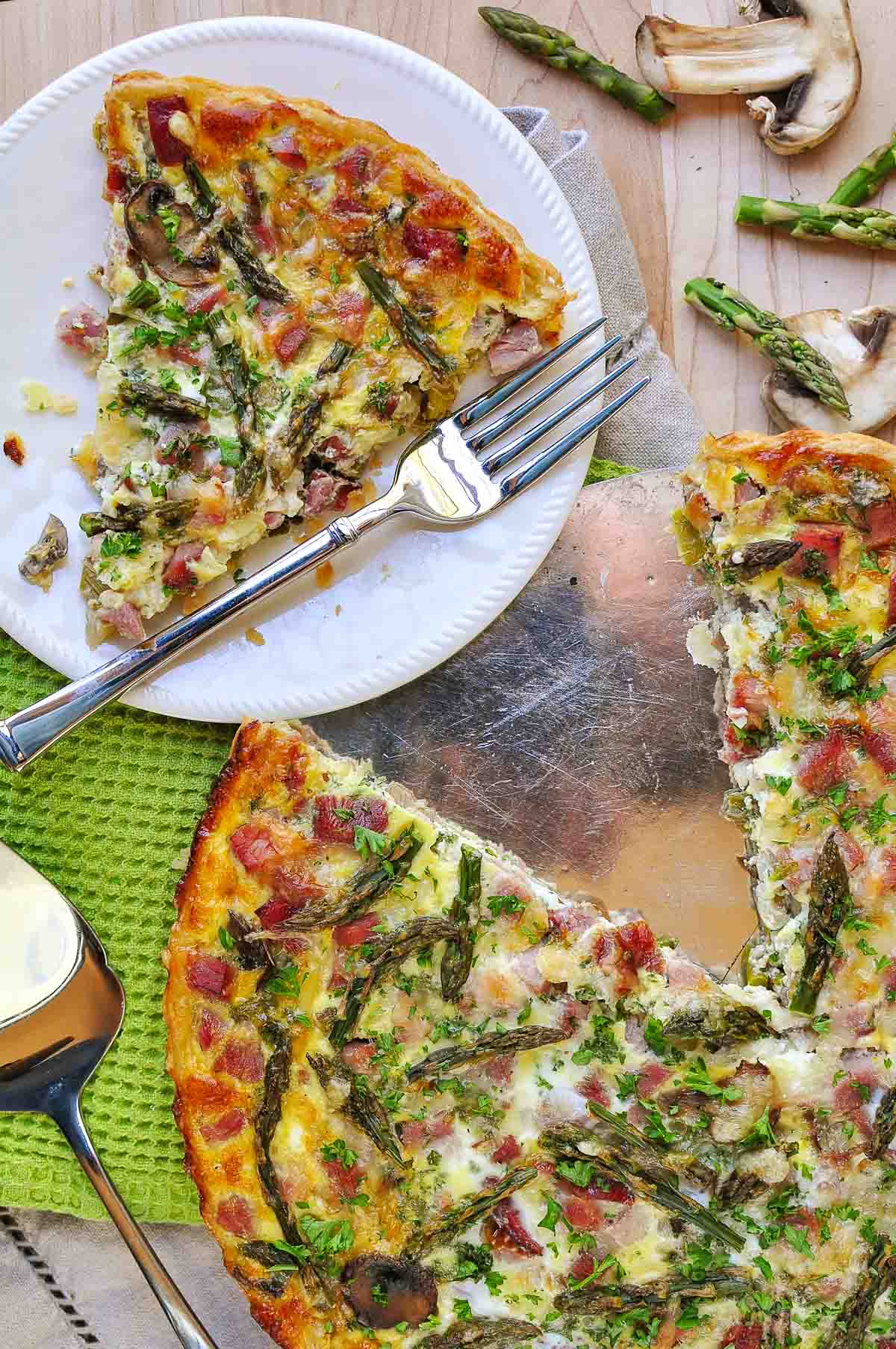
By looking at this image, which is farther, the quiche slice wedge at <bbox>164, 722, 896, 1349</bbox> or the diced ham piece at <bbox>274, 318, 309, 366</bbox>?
the diced ham piece at <bbox>274, 318, 309, 366</bbox>

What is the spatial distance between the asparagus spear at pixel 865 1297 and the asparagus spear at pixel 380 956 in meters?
2.11

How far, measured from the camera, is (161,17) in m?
5.82

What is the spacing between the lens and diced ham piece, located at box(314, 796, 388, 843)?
198 inches

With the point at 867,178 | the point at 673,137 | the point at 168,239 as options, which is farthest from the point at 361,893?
the point at 867,178

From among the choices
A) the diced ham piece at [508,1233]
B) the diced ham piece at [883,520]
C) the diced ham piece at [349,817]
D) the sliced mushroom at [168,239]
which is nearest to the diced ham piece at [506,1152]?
the diced ham piece at [508,1233]

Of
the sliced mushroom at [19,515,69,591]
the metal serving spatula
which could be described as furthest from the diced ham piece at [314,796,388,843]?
the sliced mushroom at [19,515,69,591]

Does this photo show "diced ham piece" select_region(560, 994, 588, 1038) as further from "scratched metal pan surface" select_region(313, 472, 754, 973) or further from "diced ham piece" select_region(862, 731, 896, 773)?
"diced ham piece" select_region(862, 731, 896, 773)

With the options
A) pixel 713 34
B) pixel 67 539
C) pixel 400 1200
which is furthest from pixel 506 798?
pixel 713 34

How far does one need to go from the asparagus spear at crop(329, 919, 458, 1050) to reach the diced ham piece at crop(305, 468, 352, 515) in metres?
1.91

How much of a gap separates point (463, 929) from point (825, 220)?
3.72m

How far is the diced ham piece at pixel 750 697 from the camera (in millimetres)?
5160

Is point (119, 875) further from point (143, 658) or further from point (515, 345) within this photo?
point (515, 345)

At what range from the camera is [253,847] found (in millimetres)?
4957

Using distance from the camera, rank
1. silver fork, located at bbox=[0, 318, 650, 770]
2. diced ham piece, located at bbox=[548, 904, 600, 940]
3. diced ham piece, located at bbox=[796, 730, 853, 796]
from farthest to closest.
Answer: silver fork, located at bbox=[0, 318, 650, 770] < diced ham piece, located at bbox=[548, 904, 600, 940] < diced ham piece, located at bbox=[796, 730, 853, 796]
